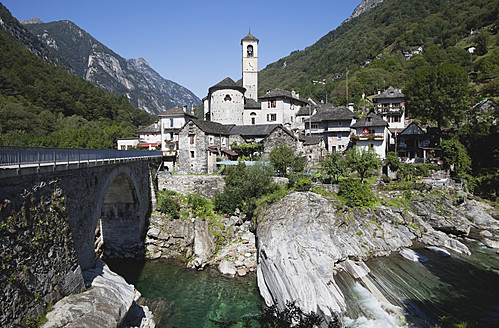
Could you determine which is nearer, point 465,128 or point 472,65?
point 465,128

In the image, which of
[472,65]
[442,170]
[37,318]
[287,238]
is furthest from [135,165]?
[472,65]

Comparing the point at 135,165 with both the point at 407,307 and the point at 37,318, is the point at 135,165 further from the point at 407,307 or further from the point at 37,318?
the point at 407,307

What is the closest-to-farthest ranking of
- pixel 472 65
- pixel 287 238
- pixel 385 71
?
pixel 287 238 < pixel 472 65 < pixel 385 71

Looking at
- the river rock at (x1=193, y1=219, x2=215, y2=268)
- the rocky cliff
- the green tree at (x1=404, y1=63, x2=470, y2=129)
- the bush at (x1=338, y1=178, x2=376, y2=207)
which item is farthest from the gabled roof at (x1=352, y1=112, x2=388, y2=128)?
the river rock at (x1=193, y1=219, x2=215, y2=268)

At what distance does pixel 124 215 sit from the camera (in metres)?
28.7

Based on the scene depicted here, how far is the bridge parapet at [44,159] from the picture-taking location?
1055 cm

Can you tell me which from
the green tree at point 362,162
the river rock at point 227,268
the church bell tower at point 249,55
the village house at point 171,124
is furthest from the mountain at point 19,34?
the green tree at point 362,162

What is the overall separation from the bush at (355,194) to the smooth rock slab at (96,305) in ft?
74.7

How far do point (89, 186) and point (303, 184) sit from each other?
71.5ft

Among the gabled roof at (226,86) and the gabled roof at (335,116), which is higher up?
the gabled roof at (226,86)

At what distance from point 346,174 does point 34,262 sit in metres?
32.9

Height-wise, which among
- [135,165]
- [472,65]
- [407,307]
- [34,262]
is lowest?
[407,307]

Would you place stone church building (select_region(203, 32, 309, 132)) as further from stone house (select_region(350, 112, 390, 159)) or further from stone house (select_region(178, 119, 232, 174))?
stone house (select_region(350, 112, 390, 159))

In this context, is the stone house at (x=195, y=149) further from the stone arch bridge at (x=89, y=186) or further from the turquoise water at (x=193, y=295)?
the turquoise water at (x=193, y=295)
